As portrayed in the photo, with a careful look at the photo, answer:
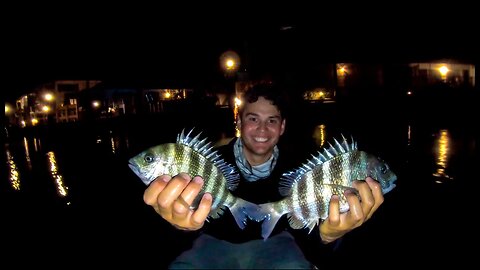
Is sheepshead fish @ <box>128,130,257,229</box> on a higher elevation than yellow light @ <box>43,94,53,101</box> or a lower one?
lower

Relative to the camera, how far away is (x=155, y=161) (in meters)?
2.46

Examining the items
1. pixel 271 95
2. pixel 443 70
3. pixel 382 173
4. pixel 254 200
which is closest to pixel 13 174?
pixel 254 200

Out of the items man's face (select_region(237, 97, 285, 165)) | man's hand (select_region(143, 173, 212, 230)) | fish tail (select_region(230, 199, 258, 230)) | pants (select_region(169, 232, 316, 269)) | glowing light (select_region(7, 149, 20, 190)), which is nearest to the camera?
man's hand (select_region(143, 173, 212, 230))

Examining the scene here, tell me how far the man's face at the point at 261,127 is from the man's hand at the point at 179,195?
1.18 meters

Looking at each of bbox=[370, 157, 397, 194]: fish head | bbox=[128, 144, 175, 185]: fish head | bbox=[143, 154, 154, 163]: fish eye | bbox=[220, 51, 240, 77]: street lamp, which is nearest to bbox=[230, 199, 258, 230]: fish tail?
bbox=[128, 144, 175, 185]: fish head

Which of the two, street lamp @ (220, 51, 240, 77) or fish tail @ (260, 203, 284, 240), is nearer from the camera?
fish tail @ (260, 203, 284, 240)

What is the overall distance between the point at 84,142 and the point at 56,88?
10396 millimetres

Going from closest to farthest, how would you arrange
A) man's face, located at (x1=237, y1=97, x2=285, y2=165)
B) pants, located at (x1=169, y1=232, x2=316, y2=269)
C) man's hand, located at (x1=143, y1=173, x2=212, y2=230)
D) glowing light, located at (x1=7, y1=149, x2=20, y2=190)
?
1. man's hand, located at (x1=143, y1=173, x2=212, y2=230)
2. pants, located at (x1=169, y1=232, x2=316, y2=269)
3. man's face, located at (x1=237, y1=97, x2=285, y2=165)
4. glowing light, located at (x1=7, y1=149, x2=20, y2=190)

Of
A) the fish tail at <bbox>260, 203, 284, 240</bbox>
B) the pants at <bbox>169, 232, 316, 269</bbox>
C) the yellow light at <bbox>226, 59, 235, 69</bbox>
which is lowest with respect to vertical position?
the pants at <bbox>169, 232, 316, 269</bbox>

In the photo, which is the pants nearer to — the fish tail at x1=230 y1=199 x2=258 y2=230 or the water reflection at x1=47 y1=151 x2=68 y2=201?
the fish tail at x1=230 y1=199 x2=258 y2=230

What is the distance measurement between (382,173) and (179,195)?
65.8 inches

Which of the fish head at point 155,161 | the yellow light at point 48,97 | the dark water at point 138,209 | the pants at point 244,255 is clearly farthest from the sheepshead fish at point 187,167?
the yellow light at point 48,97

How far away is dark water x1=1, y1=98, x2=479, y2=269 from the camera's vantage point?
430cm

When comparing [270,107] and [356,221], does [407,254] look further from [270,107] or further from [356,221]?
[270,107]
